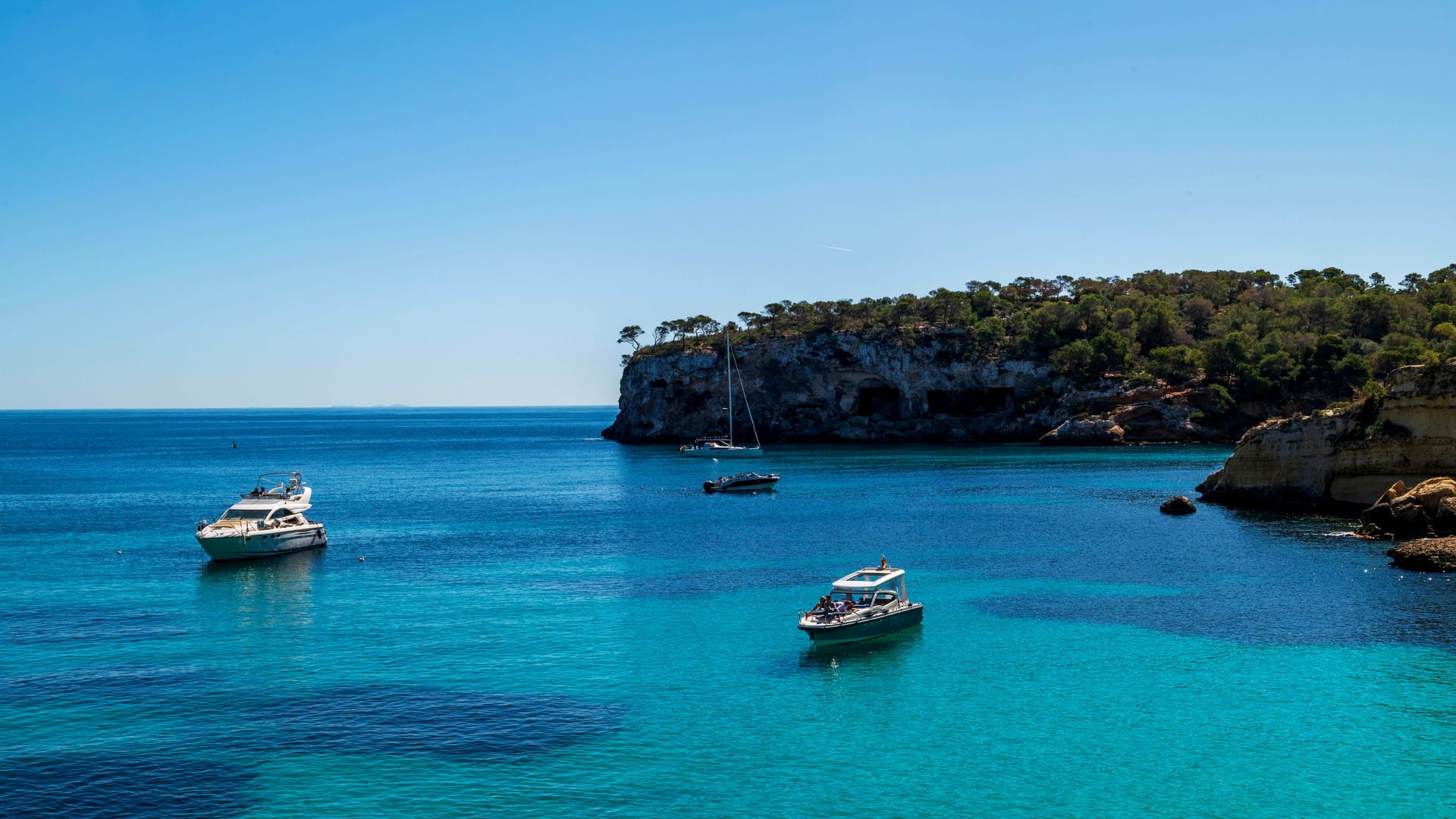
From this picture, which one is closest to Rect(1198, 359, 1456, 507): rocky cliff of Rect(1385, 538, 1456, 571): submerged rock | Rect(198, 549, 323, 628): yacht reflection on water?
Rect(1385, 538, 1456, 571): submerged rock

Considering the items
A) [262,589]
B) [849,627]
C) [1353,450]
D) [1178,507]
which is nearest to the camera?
[849,627]

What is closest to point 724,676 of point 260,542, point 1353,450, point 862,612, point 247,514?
point 862,612

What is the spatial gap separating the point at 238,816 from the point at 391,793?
3.08 m

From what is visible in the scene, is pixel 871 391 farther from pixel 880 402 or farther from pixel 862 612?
pixel 862 612

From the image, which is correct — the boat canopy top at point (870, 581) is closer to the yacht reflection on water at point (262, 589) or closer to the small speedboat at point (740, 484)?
the yacht reflection on water at point (262, 589)

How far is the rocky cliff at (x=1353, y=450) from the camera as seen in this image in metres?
57.9

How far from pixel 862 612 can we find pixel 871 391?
122722 millimetres

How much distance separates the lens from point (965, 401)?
151m

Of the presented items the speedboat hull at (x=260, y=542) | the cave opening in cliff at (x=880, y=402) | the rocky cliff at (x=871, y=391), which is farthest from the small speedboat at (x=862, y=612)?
the cave opening in cliff at (x=880, y=402)

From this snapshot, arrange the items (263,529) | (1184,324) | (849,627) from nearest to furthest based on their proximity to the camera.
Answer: (849,627) < (263,529) < (1184,324)

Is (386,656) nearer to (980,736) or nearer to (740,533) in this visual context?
(980,736)

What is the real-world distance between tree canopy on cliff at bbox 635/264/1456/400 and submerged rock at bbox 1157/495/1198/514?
56.2 metres

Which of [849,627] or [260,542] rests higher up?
[260,542]

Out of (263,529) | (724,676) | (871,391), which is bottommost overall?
(724,676)
